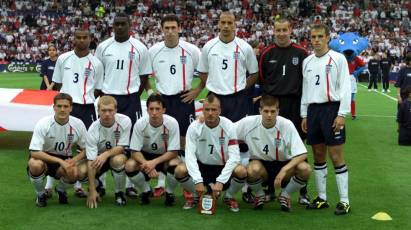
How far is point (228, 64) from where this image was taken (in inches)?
261

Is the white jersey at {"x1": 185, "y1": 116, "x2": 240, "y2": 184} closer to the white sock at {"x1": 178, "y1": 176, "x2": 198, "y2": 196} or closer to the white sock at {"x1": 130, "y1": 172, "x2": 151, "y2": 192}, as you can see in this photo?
the white sock at {"x1": 178, "y1": 176, "x2": 198, "y2": 196}

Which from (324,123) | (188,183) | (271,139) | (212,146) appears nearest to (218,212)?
(188,183)

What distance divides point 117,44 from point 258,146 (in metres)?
2.03

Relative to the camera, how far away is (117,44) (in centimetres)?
702

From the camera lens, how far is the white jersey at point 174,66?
691cm

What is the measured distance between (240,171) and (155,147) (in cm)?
99

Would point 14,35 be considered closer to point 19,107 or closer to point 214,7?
point 214,7

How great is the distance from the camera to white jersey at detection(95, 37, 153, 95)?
274 inches

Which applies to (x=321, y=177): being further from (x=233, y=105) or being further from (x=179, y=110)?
(x=179, y=110)

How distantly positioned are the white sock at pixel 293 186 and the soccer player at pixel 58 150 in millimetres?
2010

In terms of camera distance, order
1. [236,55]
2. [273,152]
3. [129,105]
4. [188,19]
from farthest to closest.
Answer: [188,19], [129,105], [236,55], [273,152]

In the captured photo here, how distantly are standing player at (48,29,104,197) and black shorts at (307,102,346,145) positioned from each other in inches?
95.2

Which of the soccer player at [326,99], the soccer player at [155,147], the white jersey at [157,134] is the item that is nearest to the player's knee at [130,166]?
the soccer player at [155,147]

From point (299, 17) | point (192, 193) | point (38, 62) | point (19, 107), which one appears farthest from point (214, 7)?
point (192, 193)
